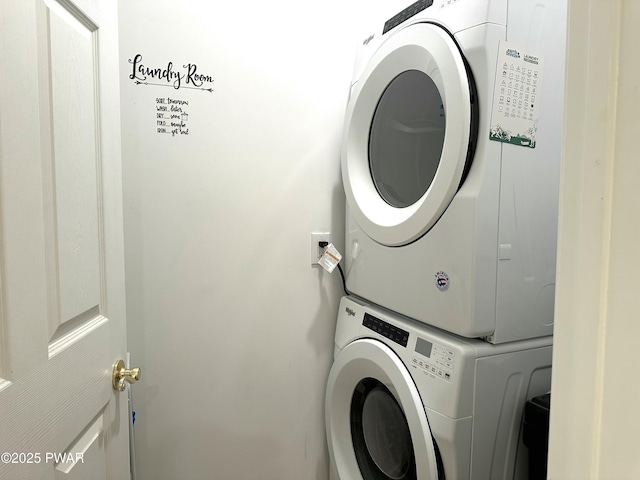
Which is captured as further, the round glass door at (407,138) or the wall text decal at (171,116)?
the wall text decal at (171,116)

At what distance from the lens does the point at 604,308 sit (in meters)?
0.35

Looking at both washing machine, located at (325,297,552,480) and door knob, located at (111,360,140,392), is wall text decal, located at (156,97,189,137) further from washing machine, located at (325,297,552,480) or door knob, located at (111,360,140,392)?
washing machine, located at (325,297,552,480)

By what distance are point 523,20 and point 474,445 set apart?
3.11ft

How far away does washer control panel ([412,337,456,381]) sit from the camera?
0.86 m

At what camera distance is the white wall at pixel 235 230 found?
1.18 metres

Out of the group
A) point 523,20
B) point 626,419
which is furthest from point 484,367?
point 523,20

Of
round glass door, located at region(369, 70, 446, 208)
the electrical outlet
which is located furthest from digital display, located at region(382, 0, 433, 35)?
the electrical outlet

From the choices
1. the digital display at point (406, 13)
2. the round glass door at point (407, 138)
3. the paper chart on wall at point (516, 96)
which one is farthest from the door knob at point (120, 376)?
the digital display at point (406, 13)

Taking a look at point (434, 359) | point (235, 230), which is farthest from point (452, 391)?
point (235, 230)

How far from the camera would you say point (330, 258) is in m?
1.31

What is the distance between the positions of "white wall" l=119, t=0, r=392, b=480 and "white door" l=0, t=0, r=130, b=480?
314 mm

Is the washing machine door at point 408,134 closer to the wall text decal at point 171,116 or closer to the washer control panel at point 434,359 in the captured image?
the washer control panel at point 434,359

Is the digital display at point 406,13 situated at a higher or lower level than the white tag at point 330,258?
higher

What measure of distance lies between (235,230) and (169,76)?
0.52 m
